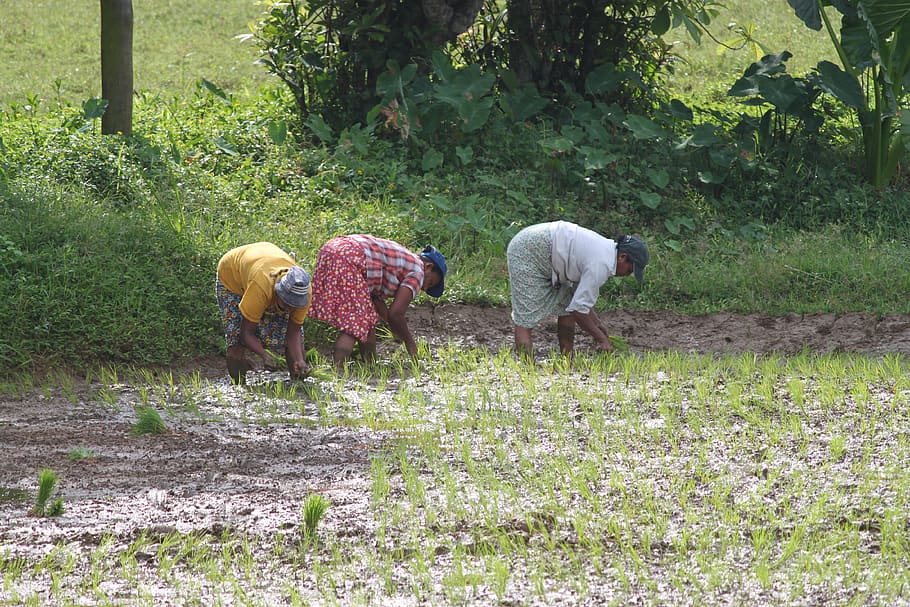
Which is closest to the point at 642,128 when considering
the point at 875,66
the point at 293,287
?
the point at 875,66

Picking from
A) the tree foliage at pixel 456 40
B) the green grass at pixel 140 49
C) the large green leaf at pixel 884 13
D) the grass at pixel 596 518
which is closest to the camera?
A: the grass at pixel 596 518

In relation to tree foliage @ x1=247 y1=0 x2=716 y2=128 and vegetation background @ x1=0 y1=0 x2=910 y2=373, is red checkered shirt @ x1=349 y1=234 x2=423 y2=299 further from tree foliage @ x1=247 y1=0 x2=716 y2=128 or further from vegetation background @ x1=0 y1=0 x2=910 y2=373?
tree foliage @ x1=247 y1=0 x2=716 y2=128

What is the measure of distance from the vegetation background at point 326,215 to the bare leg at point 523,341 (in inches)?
47.7

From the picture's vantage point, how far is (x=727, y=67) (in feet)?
49.4

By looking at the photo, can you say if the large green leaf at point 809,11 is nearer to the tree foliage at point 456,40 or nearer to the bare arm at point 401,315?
the tree foliage at point 456,40

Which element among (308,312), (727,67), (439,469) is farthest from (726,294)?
(727,67)

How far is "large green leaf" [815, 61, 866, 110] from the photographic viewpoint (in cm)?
1026

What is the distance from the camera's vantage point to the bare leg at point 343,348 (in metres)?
6.57

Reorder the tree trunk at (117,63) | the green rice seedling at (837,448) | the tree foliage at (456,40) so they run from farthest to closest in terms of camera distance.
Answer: the tree foliage at (456,40)
the tree trunk at (117,63)
the green rice seedling at (837,448)

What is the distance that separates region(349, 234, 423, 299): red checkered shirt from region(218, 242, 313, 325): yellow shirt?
676 millimetres

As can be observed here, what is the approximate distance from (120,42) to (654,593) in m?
7.31

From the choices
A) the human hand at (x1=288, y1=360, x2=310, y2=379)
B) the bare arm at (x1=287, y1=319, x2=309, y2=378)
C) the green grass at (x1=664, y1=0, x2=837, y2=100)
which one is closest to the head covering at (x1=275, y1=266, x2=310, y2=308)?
the bare arm at (x1=287, y1=319, x2=309, y2=378)

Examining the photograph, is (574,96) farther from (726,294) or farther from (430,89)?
(726,294)

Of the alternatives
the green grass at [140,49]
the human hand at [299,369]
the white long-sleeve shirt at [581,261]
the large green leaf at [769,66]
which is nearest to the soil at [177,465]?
the human hand at [299,369]
